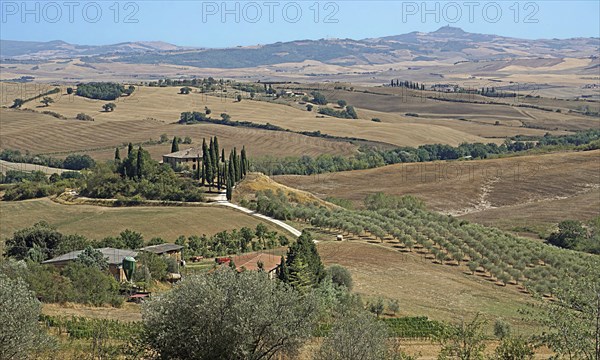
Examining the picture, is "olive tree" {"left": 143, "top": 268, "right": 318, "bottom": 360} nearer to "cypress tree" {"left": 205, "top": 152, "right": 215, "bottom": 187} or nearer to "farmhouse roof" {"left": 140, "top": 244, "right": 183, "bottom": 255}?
"farmhouse roof" {"left": 140, "top": 244, "right": 183, "bottom": 255}

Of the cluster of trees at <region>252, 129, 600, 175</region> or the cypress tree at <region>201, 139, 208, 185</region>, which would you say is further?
the cluster of trees at <region>252, 129, 600, 175</region>

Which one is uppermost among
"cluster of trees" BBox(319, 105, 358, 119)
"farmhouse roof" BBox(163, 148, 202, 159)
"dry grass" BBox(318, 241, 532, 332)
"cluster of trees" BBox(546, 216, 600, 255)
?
"cluster of trees" BBox(319, 105, 358, 119)

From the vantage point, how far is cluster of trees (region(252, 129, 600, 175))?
359 feet

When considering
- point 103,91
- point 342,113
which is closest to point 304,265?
point 342,113

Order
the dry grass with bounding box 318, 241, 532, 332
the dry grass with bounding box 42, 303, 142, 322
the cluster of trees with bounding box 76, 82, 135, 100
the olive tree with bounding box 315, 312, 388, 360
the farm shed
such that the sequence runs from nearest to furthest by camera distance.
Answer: the olive tree with bounding box 315, 312, 388, 360, the dry grass with bounding box 42, 303, 142, 322, the dry grass with bounding box 318, 241, 532, 332, the farm shed, the cluster of trees with bounding box 76, 82, 135, 100

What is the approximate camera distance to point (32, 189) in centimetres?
7462

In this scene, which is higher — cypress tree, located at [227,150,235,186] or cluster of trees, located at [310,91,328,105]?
cluster of trees, located at [310,91,328,105]

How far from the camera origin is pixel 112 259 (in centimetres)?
4541

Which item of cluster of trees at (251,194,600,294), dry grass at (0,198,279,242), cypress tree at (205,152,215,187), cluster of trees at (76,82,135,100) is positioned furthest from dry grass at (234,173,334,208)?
cluster of trees at (76,82,135,100)

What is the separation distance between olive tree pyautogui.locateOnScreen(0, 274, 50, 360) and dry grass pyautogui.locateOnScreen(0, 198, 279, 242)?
36322 millimetres

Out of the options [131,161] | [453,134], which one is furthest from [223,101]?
[131,161]

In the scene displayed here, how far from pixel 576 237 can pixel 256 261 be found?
3531cm

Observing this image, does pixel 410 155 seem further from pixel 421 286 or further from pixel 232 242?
pixel 421 286

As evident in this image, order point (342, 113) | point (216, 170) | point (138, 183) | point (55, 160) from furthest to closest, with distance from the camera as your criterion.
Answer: point (342, 113), point (55, 160), point (216, 170), point (138, 183)
